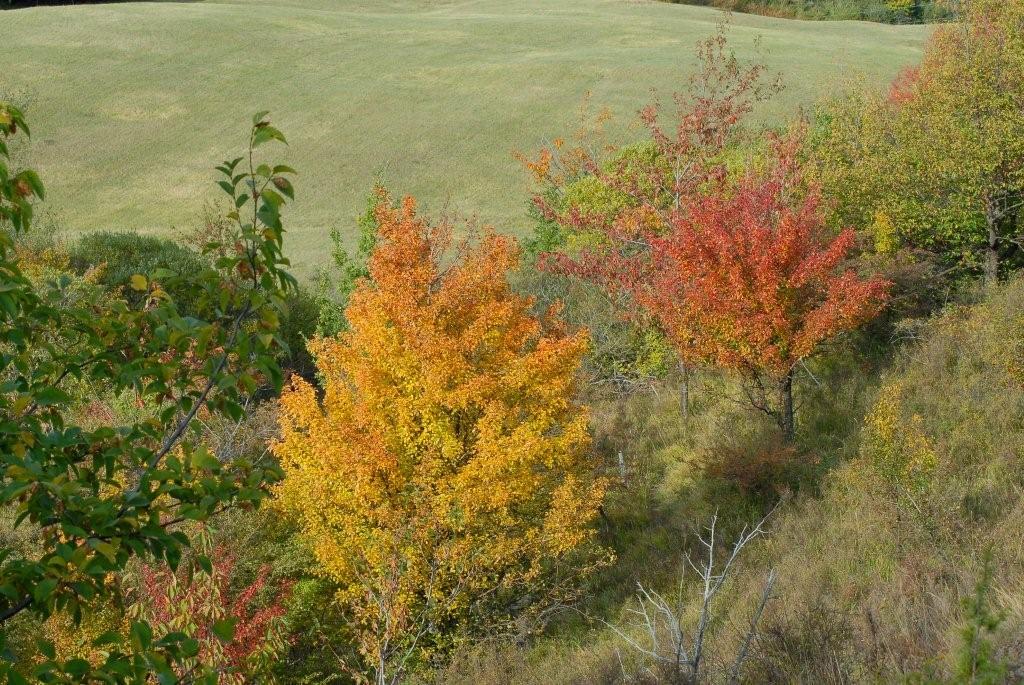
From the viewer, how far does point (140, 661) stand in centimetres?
540

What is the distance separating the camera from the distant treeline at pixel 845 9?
329 ft

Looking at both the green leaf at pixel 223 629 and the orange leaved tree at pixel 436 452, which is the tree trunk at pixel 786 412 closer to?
the orange leaved tree at pixel 436 452

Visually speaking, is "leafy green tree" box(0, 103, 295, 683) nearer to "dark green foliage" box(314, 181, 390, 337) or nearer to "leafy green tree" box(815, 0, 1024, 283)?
"dark green foliage" box(314, 181, 390, 337)

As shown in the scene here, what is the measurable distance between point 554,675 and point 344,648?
5.11 m

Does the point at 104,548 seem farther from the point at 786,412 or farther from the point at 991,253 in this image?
the point at 991,253

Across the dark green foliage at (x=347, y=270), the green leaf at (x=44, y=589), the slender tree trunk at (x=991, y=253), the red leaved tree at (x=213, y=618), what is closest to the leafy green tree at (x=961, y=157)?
the slender tree trunk at (x=991, y=253)

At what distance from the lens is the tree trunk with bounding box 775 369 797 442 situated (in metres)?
23.5

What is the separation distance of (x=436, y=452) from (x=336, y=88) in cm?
5654

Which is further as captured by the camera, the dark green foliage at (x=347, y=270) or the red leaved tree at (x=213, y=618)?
the dark green foliage at (x=347, y=270)

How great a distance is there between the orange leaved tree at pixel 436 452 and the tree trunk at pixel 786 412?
6.16 meters

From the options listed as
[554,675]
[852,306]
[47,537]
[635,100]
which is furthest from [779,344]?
[635,100]

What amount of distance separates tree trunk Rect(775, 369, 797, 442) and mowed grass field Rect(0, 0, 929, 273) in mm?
27168

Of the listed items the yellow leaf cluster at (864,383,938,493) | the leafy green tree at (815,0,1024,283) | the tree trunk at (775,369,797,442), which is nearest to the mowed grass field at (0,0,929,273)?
the leafy green tree at (815,0,1024,283)

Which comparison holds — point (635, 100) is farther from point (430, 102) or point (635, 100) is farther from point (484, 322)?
point (484, 322)
